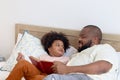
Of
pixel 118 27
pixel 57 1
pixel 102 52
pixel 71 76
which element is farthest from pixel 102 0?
pixel 71 76

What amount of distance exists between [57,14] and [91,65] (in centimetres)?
92

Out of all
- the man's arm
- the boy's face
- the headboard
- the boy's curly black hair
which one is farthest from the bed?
the man's arm

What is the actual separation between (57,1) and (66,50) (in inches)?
21.3

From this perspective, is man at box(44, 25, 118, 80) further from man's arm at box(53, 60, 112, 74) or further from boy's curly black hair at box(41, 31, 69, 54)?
boy's curly black hair at box(41, 31, 69, 54)

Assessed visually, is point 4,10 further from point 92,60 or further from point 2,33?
point 92,60

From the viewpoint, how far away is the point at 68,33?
2.59 meters

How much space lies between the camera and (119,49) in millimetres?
2359

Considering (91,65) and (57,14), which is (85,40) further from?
(57,14)

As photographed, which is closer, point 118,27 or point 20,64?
point 20,64

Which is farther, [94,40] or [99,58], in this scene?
[94,40]

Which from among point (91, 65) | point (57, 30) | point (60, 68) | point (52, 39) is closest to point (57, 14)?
point (57, 30)

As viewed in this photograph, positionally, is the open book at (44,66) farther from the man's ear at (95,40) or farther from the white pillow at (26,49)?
the man's ear at (95,40)

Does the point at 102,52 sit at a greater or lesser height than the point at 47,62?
greater

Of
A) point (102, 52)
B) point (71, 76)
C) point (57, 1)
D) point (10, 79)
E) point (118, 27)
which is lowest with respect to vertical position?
point (10, 79)
